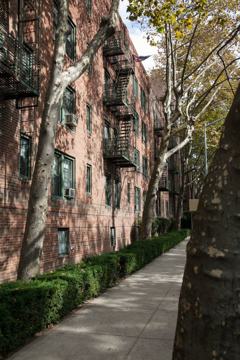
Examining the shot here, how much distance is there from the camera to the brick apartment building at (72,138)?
11.7 m

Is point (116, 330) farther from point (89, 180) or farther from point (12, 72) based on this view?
point (89, 180)

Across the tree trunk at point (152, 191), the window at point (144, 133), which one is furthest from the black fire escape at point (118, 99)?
the window at point (144, 133)

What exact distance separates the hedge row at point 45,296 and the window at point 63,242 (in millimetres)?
4451

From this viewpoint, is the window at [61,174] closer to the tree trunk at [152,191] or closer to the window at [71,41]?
the window at [71,41]

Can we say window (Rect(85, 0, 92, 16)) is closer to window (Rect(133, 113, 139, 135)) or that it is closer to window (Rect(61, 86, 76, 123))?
window (Rect(61, 86, 76, 123))

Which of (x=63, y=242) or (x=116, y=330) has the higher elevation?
(x=63, y=242)

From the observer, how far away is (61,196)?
15.9 meters

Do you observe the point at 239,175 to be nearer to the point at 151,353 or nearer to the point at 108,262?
the point at 151,353

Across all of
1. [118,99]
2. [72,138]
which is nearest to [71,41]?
[72,138]

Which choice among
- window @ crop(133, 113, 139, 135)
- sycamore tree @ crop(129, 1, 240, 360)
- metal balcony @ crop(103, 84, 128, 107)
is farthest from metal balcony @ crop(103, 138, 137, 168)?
sycamore tree @ crop(129, 1, 240, 360)

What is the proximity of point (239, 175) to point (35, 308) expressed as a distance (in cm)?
491

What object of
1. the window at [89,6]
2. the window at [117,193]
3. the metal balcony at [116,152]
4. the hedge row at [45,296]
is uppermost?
the window at [89,6]

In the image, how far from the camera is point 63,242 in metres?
16.2

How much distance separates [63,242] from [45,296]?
9527 mm
